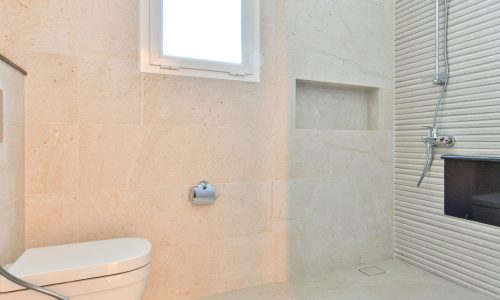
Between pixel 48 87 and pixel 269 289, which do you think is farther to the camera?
pixel 269 289

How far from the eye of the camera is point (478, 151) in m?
1.63

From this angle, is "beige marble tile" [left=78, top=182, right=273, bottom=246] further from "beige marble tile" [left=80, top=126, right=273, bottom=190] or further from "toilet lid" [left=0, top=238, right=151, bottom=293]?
"toilet lid" [left=0, top=238, right=151, bottom=293]

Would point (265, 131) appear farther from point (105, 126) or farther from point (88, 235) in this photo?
point (88, 235)

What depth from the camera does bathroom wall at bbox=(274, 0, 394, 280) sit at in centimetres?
181

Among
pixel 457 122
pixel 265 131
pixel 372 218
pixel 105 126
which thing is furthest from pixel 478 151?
pixel 105 126

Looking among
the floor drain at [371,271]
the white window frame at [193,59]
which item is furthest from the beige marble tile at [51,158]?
the floor drain at [371,271]

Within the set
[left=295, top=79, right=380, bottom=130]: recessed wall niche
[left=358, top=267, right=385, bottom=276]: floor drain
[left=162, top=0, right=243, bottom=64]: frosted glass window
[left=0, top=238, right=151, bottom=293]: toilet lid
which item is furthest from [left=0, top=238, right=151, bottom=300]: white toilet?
[left=358, top=267, right=385, bottom=276]: floor drain

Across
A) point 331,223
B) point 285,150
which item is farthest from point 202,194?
point 331,223

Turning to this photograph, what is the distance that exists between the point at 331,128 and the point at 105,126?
4.58ft

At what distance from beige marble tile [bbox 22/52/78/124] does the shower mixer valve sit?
1.96 meters

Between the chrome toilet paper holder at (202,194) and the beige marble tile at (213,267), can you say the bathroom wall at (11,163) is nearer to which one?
the beige marble tile at (213,267)

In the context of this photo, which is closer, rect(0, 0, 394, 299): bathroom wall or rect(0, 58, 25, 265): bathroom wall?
rect(0, 58, 25, 265): bathroom wall

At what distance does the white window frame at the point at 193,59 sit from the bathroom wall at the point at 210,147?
2.0 inches

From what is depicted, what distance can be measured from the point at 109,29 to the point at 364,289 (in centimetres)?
194
